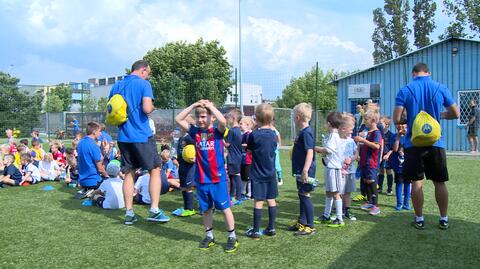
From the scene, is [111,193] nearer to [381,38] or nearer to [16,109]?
[16,109]

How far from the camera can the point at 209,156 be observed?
15.5 ft

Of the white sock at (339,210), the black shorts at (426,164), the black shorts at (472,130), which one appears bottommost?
the white sock at (339,210)

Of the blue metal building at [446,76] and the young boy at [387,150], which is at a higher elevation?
the blue metal building at [446,76]

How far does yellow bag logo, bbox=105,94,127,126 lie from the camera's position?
18.1 ft

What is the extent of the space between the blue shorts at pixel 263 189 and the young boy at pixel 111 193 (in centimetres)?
278

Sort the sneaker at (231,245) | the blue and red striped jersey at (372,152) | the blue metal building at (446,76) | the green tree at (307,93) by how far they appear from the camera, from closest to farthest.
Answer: the sneaker at (231,245) → the blue and red striped jersey at (372,152) → the blue metal building at (446,76) → the green tree at (307,93)

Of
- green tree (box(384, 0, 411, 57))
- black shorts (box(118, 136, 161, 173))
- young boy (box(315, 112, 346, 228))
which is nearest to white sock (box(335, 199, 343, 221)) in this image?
young boy (box(315, 112, 346, 228))

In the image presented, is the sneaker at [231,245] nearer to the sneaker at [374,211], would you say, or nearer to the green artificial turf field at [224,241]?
the green artificial turf field at [224,241]

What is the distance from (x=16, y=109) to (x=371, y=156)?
23287 millimetres

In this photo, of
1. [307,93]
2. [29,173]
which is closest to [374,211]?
[29,173]

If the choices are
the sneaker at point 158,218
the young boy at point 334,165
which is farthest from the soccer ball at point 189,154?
the young boy at point 334,165

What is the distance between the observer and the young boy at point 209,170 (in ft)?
15.2

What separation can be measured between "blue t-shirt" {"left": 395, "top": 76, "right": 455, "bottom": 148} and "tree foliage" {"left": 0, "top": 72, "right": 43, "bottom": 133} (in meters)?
23.5

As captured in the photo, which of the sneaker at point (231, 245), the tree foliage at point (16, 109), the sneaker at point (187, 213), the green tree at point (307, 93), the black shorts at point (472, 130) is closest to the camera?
the sneaker at point (231, 245)
